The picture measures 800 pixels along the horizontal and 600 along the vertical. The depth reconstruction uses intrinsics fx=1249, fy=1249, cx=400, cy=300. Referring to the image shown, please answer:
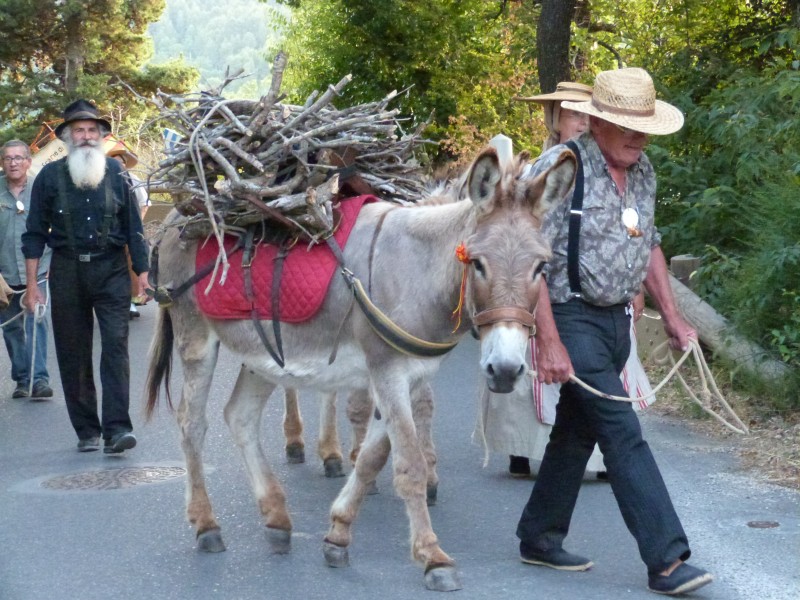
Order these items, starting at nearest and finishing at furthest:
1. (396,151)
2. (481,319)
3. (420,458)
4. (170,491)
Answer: (481,319) → (420,458) → (396,151) → (170,491)

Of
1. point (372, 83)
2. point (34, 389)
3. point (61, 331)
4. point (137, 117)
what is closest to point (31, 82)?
point (137, 117)

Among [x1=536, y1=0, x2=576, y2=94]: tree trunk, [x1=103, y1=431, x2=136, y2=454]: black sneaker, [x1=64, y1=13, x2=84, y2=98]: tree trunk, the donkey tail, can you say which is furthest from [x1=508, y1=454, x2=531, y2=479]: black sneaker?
[x1=64, y1=13, x2=84, y2=98]: tree trunk

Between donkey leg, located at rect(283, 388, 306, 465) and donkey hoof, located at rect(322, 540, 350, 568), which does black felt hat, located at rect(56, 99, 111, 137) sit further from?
donkey hoof, located at rect(322, 540, 350, 568)

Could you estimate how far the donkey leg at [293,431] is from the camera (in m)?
7.54

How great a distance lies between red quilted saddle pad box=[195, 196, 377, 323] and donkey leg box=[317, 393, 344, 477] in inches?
54.7

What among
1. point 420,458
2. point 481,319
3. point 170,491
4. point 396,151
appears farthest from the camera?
point 170,491

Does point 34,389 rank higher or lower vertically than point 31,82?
lower

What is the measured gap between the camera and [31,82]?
33500 millimetres

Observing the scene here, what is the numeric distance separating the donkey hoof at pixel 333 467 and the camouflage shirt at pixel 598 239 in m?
2.61

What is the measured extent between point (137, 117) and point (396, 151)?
99.7ft

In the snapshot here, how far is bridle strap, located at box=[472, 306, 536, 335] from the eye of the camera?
4.61 m

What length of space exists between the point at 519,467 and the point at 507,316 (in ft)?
8.90

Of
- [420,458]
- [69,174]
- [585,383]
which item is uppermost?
[69,174]

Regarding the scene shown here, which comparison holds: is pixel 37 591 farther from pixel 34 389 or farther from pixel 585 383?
pixel 34 389
